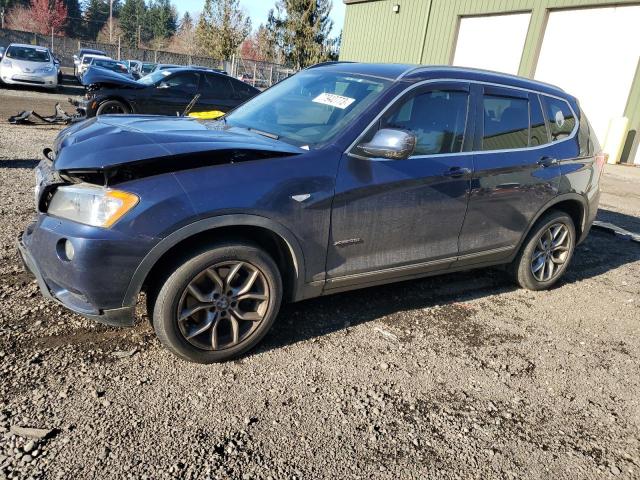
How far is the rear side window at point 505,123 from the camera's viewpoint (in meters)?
4.00

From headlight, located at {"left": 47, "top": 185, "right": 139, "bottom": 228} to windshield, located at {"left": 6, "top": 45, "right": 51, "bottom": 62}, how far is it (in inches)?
806

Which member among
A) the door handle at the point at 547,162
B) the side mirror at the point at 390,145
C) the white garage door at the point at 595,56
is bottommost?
the door handle at the point at 547,162

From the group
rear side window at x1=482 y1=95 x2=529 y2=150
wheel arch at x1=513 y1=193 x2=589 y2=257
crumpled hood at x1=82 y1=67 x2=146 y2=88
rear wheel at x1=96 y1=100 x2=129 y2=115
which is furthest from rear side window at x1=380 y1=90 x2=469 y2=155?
crumpled hood at x1=82 y1=67 x2=146 y2=88

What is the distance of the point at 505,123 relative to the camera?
4.15 meters

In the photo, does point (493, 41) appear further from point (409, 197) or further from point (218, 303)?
point (218, 303)

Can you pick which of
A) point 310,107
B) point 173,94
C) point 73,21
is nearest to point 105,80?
point 173,94

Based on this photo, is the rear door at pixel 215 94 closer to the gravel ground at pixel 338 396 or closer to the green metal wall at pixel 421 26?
the gravel ground at pixel 338 396

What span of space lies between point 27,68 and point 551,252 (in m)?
20.4

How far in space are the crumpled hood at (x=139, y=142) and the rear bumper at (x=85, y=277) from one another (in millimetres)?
417

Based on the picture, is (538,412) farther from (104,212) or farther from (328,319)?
(104,212)

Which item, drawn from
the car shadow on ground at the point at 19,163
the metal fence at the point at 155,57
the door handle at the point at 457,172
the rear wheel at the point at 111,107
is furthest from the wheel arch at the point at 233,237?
the metal fence at the point at 155,57

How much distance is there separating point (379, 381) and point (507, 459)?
825 millimetres

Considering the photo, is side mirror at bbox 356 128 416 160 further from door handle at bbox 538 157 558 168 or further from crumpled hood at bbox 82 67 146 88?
crumpled hood at bbox 82 67 146 88

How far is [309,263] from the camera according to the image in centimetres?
324
